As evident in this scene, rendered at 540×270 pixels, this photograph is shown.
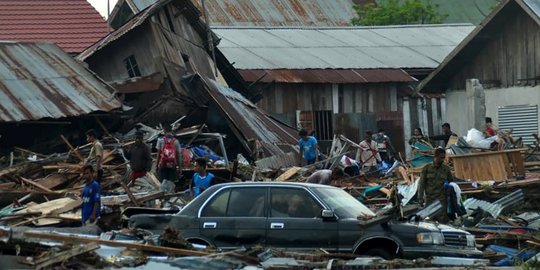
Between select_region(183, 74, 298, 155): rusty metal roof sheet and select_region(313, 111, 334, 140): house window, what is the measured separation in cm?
877

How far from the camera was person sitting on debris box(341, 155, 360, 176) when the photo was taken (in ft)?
88.2

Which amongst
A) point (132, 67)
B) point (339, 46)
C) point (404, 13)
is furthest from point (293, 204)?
point (404, 13)

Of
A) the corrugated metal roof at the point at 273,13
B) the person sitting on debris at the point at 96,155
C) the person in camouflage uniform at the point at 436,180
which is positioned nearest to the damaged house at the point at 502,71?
the person sitting on debris at the point at 96,155

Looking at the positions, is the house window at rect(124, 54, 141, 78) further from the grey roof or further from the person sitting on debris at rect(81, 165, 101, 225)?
the person sitting on debris at rect(81, 165, 101, 225)

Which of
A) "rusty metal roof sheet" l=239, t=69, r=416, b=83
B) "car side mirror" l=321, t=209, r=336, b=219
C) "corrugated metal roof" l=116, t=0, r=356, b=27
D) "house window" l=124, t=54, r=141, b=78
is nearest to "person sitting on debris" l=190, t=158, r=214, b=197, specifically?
"car side mirror" l=321, t=209, r=336, b=219

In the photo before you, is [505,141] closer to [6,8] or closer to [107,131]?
[107,131]

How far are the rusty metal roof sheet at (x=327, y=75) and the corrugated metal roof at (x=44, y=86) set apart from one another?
9.96 meters

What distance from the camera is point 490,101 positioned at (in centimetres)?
3506

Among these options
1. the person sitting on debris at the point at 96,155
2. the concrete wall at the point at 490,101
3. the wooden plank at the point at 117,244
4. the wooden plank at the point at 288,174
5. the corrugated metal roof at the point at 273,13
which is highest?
the corrugated metal roof at the point at 273,13

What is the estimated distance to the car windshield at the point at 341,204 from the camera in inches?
652

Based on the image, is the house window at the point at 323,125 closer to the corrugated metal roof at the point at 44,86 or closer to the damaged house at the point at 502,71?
the damaged house at the point at 502,71

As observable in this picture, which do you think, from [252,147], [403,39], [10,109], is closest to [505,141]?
[252,147]

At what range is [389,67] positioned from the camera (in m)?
43.1

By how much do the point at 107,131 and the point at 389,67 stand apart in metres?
16.1
